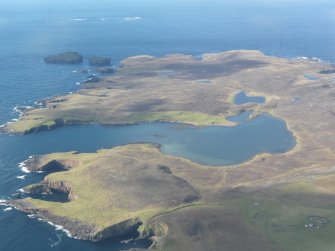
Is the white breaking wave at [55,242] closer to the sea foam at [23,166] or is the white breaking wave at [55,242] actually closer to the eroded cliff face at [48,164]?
the eroded cliff face at [48,164]

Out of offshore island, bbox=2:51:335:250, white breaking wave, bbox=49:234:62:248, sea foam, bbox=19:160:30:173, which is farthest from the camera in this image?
sea foam, bbox=19:160:30:173

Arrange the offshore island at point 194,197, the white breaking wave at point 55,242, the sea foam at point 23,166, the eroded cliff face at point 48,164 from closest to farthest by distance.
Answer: the white breaking wave at point 55,242 < the offshore island at point 194,197 < the sea foam at point 23,166 < the eroded cliff face at point 48,164

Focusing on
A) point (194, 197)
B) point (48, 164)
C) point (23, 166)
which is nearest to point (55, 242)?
point (194, 197)

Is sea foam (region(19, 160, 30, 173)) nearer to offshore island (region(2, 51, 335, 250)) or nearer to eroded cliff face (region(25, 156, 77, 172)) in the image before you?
eroded cliff face (region(25, 156, 77, 172))

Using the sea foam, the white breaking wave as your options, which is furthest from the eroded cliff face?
the white breaking wave

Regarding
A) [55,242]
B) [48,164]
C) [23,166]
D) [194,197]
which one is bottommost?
[55,242]

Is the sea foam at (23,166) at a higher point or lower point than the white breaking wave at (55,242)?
higher

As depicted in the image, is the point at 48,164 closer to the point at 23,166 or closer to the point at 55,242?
the point at 23,166

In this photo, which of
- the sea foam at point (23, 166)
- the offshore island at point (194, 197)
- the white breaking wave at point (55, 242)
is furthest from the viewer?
the sea foam at point (23, 166)

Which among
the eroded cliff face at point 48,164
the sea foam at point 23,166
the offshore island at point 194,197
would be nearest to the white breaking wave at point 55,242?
the offshore island at point 194,197

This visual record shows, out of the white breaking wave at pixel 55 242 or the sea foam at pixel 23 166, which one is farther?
the sea foam at pixel 23 166

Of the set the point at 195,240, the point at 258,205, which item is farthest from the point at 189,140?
the point at 195,240
